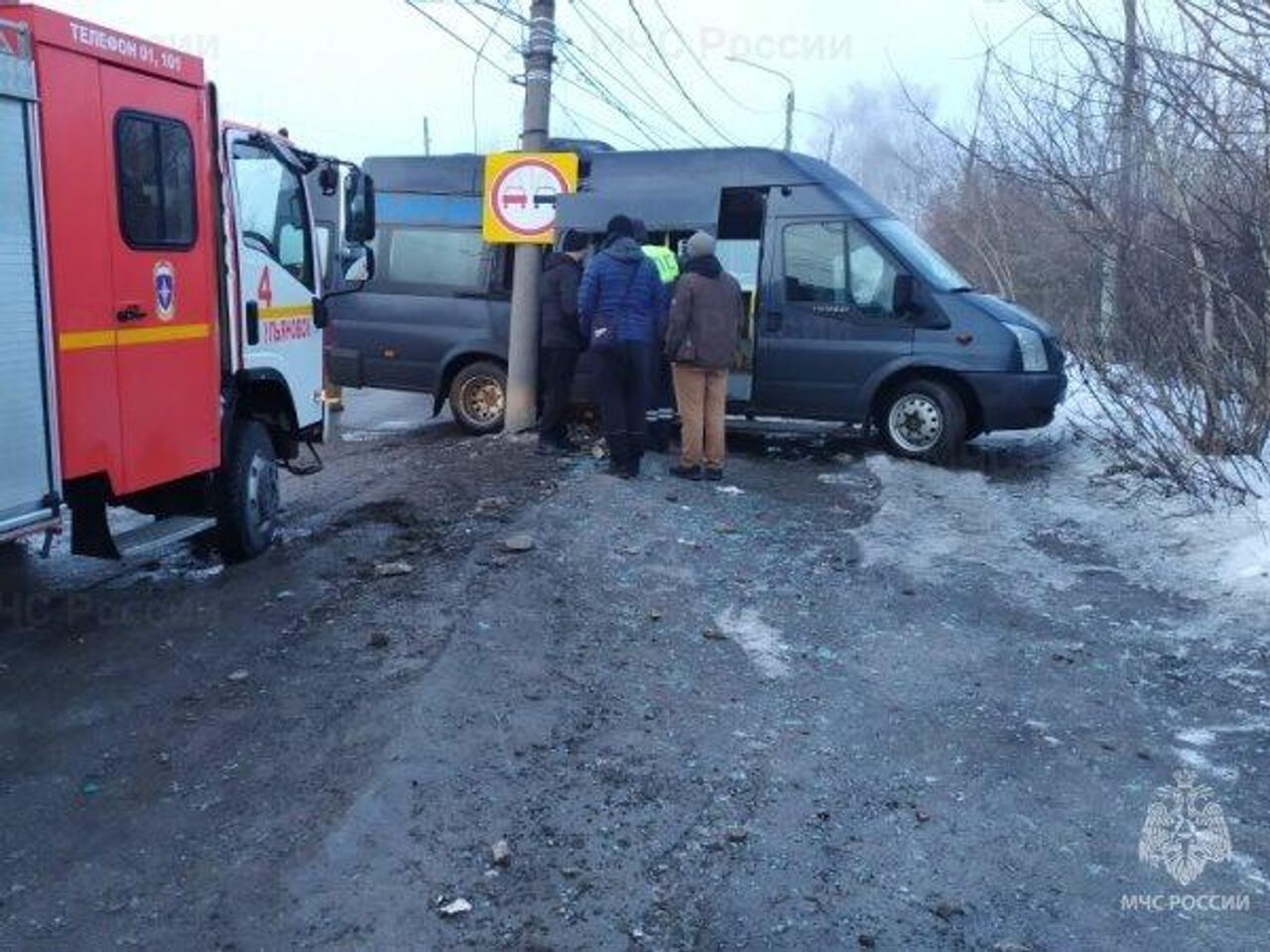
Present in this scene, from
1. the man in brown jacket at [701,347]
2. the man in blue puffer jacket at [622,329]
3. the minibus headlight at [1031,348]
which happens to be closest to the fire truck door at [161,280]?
the man in blue puffer jacket at [622,329]

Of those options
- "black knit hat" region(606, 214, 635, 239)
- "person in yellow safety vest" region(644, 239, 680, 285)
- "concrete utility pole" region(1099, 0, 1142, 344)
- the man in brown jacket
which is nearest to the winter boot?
the man in brown jacket

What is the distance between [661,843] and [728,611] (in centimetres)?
241

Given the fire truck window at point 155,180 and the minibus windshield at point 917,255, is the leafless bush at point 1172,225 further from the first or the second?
Answer: the fire truck window at point 155,180

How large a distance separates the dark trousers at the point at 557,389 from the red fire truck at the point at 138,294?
99.4 inches

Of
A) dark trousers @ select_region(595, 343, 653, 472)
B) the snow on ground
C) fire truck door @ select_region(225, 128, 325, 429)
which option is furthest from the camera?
dark trousers @ select_region(595, 343, 653, 472)

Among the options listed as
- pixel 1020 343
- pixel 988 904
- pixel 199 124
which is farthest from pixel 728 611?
pixel 1020 343

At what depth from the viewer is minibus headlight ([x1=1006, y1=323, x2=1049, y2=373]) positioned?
33.3 ft

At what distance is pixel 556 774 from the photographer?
4348 mm

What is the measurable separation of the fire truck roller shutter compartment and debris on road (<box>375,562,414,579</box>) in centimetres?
182

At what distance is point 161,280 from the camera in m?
5.92

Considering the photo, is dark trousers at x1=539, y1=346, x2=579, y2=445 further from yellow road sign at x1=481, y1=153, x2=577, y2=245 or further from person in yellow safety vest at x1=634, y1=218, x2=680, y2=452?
yellow road sign at x1=481, y1=153, x2=577, y2=245

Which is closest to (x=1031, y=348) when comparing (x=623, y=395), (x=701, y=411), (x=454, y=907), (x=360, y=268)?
(x=701, y=411)

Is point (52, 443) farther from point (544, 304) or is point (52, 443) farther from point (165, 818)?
point (544, 304)

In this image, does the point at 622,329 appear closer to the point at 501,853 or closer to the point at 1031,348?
the point at 1031,348
